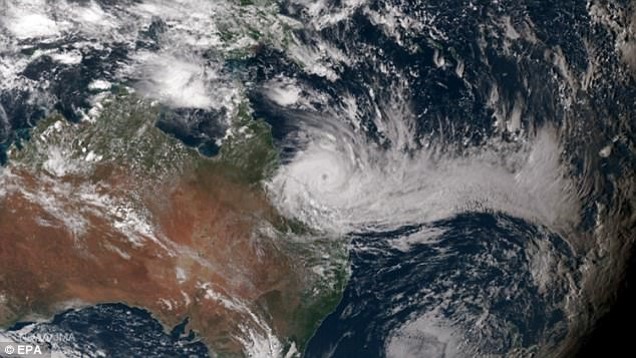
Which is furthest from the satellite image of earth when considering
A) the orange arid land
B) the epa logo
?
the epa logo

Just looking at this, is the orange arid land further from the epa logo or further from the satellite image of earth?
the epa logo

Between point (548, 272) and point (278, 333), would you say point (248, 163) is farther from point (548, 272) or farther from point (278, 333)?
point (548, 272)

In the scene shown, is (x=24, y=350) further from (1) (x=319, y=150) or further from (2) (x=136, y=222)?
(1) (x=319, y=150)

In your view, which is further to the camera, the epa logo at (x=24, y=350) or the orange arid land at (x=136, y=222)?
the epa logo at (x=24, y=350)

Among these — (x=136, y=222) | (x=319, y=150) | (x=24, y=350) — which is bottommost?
(x=24, y=350)

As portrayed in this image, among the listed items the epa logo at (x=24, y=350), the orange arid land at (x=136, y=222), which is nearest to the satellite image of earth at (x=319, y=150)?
the orange arid land at (x=136, y=222)

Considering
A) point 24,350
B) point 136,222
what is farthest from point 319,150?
point 24,350

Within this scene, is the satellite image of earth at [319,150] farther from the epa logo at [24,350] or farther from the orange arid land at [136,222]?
the epa logo at [24,350]
